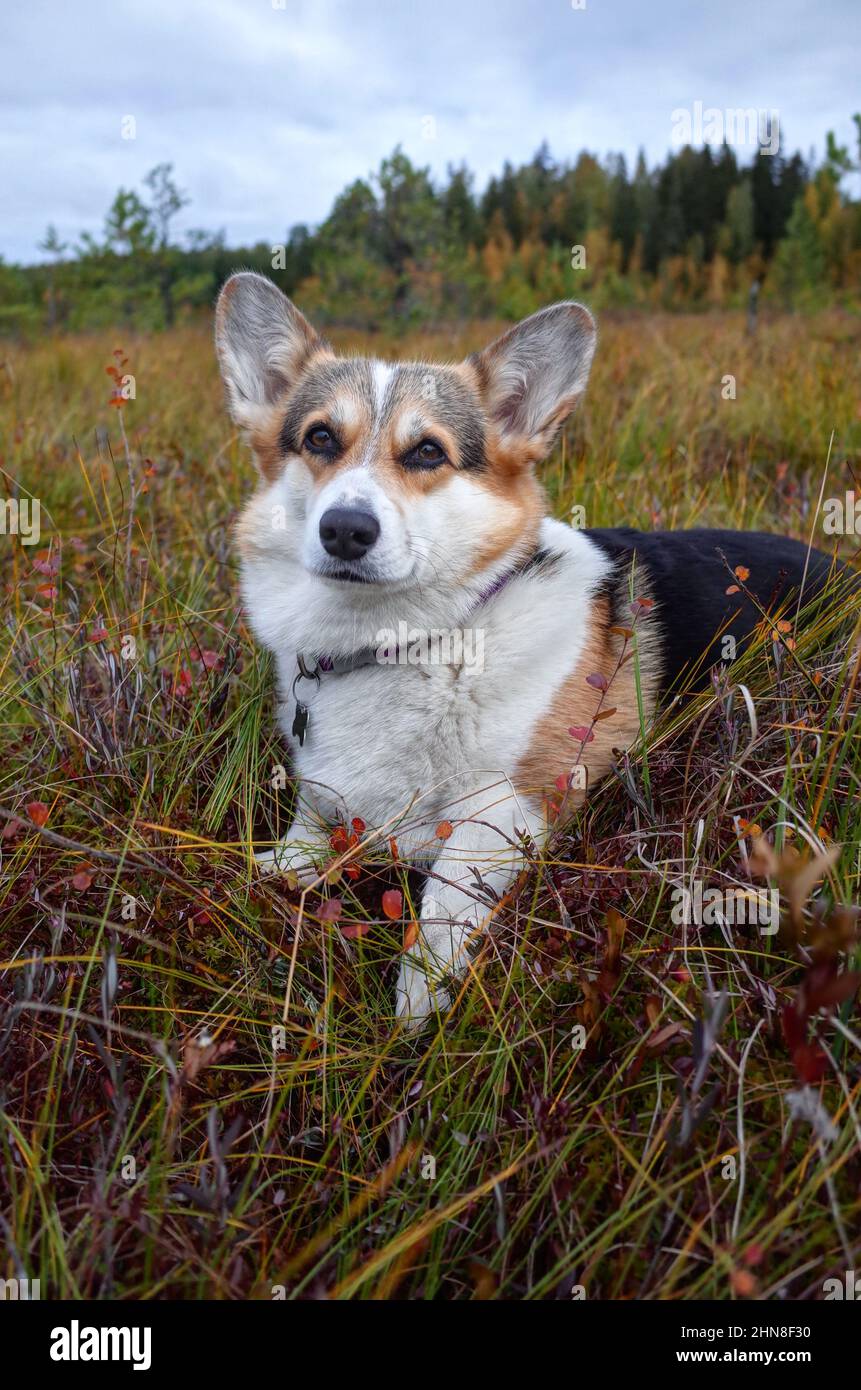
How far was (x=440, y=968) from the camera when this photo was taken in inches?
84.7

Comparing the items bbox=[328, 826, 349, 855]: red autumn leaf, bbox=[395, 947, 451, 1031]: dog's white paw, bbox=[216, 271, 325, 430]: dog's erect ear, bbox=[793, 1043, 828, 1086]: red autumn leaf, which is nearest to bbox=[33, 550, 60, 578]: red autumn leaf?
bbox=[216, 271, 325, 430]: dog's erect ear

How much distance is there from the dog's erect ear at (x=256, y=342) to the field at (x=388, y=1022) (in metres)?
0.80

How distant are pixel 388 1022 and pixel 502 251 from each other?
31631 mm

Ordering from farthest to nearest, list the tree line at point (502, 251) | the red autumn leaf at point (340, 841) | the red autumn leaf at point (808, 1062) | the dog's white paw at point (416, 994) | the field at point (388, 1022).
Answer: the tree line at point (502, 251)
the red autumn leaf at point (340, 841)
the dog's white paw at point (416, 994)
the field at point (388, 1022)
the red autumn leaf at point (808, 1062)

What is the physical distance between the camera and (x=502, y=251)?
29.5 meters

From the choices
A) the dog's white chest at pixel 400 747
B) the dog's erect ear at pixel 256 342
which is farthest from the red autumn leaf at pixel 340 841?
the dog's erect ear at pixel 256 342

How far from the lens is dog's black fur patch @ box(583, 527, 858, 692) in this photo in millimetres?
2844

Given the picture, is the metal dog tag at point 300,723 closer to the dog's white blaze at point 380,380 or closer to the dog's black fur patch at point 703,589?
the dog's white blaze at point 380,380

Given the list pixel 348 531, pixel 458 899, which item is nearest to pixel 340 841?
pixel 458 899

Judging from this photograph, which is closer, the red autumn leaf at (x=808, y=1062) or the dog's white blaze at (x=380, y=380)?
the red autumn leaf at (x=808, y=1062)

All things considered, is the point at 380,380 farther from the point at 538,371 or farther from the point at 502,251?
the point at 502,251

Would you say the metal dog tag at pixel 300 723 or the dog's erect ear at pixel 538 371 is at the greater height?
the dog's erect ear at pixel 538 371

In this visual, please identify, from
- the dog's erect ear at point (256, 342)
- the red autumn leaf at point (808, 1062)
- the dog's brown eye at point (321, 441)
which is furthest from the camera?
the dog's erect ear at point (256, 342)

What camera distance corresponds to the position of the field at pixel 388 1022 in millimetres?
1499
